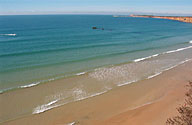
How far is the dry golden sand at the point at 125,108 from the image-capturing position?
7.88 metres

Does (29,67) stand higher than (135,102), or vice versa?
(29,67)

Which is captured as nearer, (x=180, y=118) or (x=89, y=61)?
(x=180, y=118)

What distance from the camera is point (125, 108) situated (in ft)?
29.6

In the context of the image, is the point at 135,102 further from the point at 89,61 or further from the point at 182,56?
the point at 182,56

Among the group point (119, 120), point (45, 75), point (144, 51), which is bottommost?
point (119, 120)

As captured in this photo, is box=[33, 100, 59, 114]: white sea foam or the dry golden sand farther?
box=[33, 100, 59, 114]: white sea foam

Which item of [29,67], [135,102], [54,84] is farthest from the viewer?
[29,67]

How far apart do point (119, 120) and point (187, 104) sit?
474 cm

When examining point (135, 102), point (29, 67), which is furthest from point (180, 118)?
point (29, 67)

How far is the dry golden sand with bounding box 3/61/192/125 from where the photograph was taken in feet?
25.8

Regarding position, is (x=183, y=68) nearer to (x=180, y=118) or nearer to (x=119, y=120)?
(x=180, y=118)

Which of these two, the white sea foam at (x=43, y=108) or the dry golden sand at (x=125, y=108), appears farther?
the white sea foam at (x=43, y=108)

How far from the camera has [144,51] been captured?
22781 mm

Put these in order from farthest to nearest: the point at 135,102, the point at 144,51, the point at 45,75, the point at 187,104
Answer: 1. the point at 144,51
2. the point at 45,75
3. the point at 135,102
4. the point at 187,104
